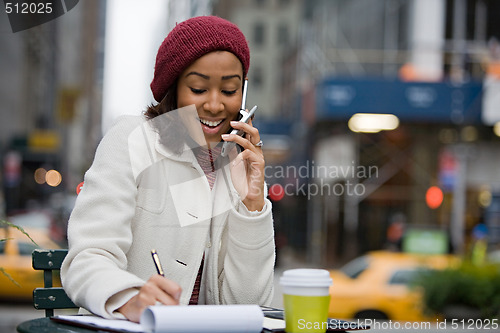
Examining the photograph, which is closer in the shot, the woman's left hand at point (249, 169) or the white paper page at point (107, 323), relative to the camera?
the white paper page at point (107, 323)

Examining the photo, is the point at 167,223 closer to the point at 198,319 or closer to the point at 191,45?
the point at 191,45

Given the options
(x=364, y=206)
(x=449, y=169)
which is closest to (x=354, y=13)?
(x=364, y=206)

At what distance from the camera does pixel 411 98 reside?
1856 cm

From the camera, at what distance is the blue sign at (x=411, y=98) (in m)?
18.4

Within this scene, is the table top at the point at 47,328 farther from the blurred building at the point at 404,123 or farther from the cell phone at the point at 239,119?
the blurred building at the point at 404,123

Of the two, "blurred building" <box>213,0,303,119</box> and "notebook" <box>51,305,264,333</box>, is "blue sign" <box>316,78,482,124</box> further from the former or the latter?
"blurred building" <box>213,0,303,119</box>

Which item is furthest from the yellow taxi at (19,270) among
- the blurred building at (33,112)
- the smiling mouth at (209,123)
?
the blurred building at (33,112)

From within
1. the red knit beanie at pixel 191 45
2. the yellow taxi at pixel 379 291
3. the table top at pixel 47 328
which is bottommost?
the yellow taxi at pixel 379 291

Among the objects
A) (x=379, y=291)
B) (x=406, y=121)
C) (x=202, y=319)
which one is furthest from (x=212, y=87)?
(x=406, y=121)

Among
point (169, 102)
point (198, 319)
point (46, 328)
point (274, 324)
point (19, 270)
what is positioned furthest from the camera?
point (19, 270)

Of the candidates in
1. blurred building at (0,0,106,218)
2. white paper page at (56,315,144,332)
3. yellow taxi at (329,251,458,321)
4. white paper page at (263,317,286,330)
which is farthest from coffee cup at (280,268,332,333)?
blurred building at (0,0,106,218)

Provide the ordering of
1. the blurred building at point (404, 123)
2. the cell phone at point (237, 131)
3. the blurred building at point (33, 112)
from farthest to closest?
the blurred building at point (33, 112)
the blurred building at point (404, 123)
the cell phone at point (237, 131)

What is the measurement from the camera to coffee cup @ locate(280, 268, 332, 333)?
1.89 m

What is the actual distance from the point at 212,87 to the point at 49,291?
3.11 feet
